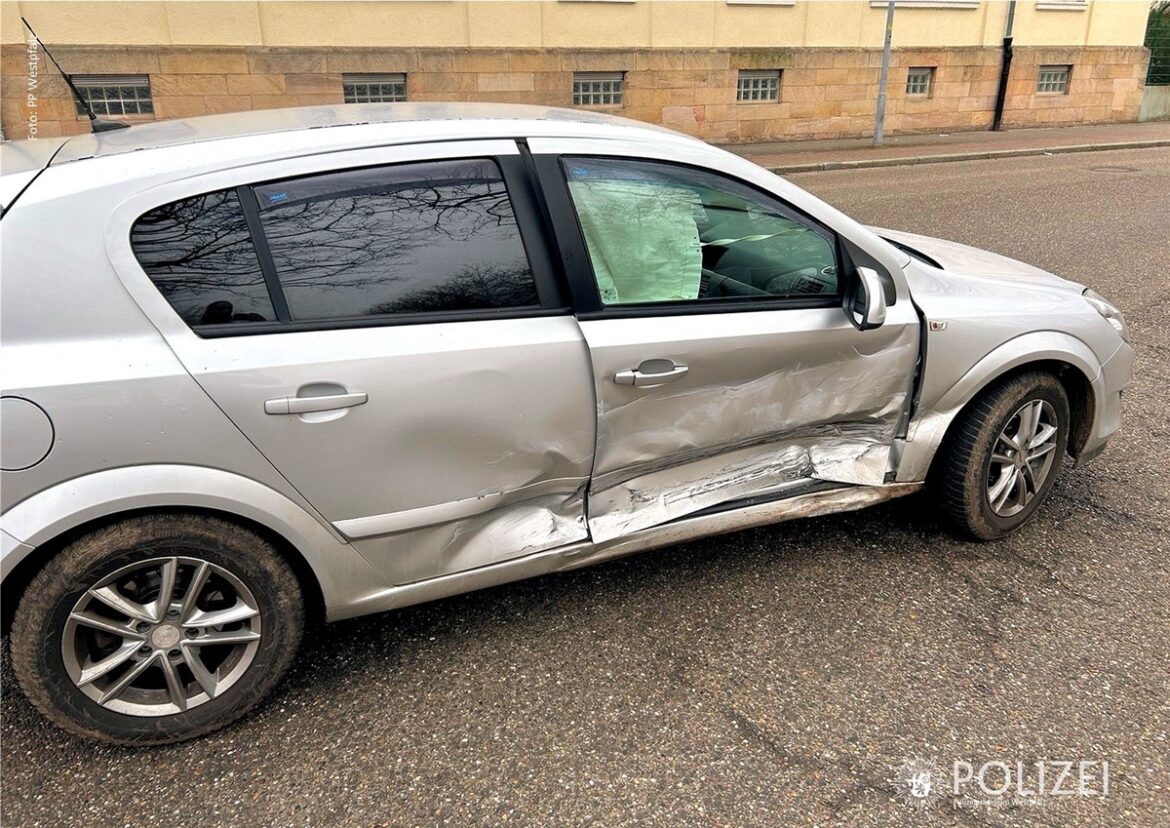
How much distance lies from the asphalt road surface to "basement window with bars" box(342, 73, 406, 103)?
13.8m

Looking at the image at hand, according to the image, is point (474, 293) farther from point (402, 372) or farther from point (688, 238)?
point (688, 238)

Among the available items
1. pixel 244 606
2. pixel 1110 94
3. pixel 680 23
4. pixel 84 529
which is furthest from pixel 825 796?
pixel 1110 94

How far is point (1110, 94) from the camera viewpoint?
21781 millimetres

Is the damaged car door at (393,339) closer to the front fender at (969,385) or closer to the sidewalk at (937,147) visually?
the front fender at (969,385)

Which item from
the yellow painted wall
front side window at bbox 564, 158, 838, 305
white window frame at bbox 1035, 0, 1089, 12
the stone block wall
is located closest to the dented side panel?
front side window at bbox 564, 158, 838, 305

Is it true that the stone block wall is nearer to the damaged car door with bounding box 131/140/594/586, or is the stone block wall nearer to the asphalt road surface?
the damaged car door with bounding box 131/140/594/586

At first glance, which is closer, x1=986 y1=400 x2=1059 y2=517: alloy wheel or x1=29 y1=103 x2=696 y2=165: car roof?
x1=29 y1=103 x2=696 y2=165: car roof

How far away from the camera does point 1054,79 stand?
21.1 m

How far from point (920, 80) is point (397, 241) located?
2034 cm

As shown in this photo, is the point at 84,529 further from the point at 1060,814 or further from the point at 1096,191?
the point at 1096,191

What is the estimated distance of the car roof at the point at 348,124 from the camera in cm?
255

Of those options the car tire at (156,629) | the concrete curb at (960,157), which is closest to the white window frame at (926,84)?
the concrete curb at (960,157)

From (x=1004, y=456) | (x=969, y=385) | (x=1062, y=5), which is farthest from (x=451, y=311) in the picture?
(x=1062, y=5)

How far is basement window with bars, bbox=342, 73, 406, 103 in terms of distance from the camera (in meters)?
15.0
